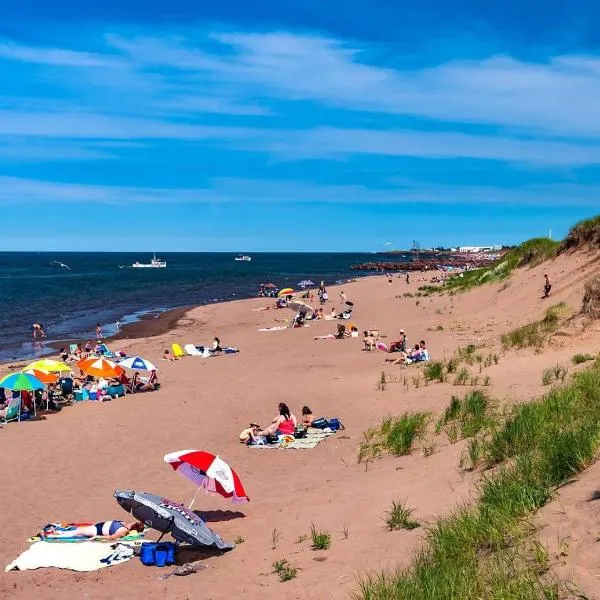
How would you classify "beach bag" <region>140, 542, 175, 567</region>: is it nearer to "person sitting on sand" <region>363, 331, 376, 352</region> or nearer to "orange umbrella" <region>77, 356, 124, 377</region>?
"orange umbrella" <region>77, 356, 124, 377</region>

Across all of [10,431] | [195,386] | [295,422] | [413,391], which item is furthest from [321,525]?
[195,386]

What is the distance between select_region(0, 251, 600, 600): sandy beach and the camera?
7.05 meters

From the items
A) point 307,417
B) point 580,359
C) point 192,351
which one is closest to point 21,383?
point 307,417

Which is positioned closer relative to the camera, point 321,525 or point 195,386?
point 321,525

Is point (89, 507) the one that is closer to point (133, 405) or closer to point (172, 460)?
point (172, 460)

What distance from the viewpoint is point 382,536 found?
24.2 feet

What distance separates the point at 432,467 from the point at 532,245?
3108 centimetres

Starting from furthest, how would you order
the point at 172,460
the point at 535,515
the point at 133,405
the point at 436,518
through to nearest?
the point at 133,405
the point at 172,460
the point at 436,518
the point at 535,515

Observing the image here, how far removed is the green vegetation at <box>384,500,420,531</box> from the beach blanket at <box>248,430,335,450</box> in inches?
207

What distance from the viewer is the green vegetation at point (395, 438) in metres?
11.1

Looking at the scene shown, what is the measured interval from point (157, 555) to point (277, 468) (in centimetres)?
403

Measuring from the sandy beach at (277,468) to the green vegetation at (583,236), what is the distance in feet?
9.65

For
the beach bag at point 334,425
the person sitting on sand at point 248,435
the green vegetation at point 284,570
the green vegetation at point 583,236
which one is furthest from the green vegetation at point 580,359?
the green vegetation at point 583,236

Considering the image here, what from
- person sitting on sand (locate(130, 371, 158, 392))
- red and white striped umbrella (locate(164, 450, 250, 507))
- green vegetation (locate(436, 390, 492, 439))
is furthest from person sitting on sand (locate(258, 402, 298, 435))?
person sitting on sand (locate(130, 371, 158, 392))
